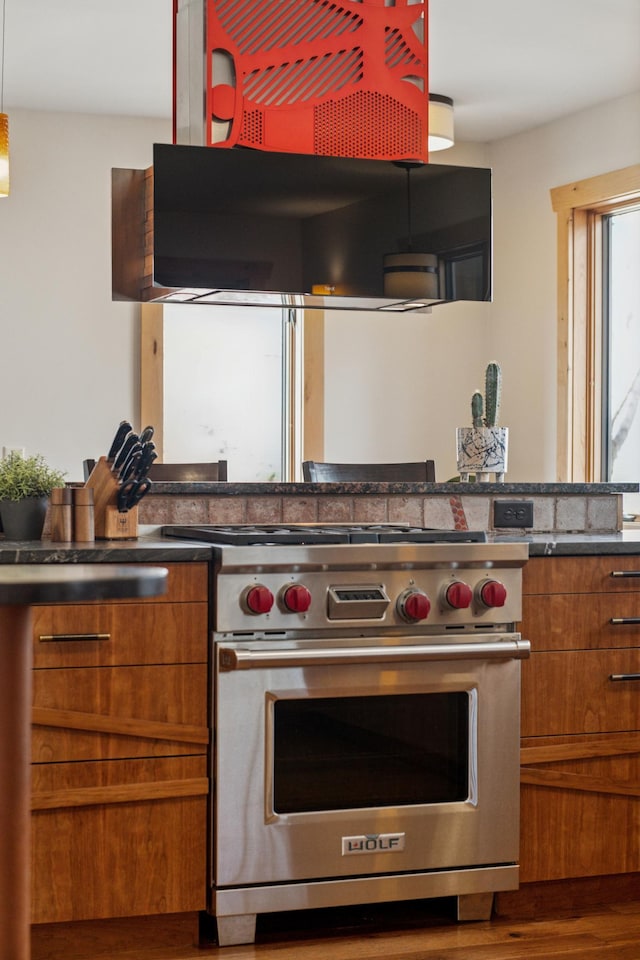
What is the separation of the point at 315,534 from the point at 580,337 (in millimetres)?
3137

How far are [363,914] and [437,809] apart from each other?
0.33m

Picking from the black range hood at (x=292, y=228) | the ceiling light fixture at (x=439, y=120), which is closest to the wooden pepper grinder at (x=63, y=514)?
the black range hood at (x=292, y=228)

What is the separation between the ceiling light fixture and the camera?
5227mm

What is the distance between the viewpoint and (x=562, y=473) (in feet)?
18.4

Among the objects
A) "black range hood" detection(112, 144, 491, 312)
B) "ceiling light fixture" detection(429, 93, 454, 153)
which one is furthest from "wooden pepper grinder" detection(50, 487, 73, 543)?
"ceiling light fixture" detection(429, 93, 454, 153)

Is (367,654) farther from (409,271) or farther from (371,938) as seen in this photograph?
(409,271)

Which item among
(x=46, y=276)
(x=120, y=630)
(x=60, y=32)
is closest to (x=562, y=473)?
(x=46, y=276)

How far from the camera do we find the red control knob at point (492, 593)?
108 inches

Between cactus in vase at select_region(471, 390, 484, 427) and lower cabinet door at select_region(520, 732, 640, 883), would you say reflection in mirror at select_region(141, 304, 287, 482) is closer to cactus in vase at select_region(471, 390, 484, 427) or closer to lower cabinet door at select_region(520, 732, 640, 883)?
cactus in vase at select_region(471, 390, 484, 427)

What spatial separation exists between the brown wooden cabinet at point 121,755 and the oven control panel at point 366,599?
3.6 inches

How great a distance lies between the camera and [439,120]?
Answer: 5266 mm

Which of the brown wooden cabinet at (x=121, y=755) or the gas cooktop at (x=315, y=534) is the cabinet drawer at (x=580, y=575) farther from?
the brown wooden cabinet at (x=121, y=755)

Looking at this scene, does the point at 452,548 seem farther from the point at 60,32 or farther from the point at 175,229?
the point at 60,32

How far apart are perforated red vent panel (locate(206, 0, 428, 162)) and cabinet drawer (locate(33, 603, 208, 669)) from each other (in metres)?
1.19
